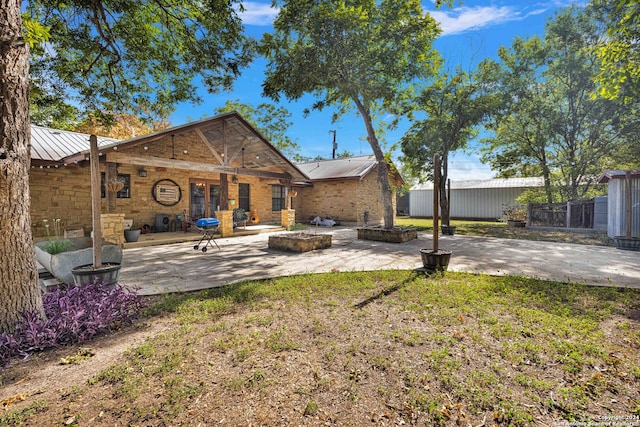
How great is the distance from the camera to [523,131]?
14594mm

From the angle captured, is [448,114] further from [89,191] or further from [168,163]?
[89,191]

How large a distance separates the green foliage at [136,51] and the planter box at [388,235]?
6.37 meters

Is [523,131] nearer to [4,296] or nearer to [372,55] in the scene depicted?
[372,55]

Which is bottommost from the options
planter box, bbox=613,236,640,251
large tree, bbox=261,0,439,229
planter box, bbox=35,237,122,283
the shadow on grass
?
the shadow on grass

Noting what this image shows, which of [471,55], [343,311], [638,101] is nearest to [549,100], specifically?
[638,101]

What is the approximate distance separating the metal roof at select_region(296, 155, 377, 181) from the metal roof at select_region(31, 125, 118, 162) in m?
10.3

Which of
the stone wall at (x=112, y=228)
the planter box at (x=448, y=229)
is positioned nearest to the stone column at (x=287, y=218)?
the stone wall at (x=112, y=228)

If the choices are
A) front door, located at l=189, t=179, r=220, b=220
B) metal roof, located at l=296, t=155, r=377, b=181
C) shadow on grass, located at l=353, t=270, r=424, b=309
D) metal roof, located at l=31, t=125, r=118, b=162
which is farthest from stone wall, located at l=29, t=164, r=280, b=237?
shadow on grass, located at l=353, t=270, r=424, b=309

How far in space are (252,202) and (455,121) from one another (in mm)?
10624

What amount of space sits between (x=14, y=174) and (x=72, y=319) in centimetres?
153

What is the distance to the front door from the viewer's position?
11859 mm

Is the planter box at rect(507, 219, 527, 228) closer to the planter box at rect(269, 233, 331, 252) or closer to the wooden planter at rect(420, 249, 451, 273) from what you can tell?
the planter box at rect(269, 233, 331, 252)

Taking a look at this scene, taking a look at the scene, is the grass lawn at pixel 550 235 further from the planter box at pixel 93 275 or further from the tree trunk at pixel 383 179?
the planter box at pixel 93 275

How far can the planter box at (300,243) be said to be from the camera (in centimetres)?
747
